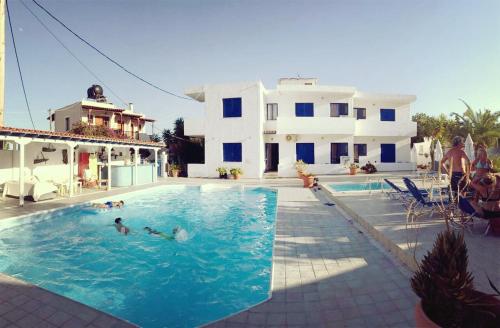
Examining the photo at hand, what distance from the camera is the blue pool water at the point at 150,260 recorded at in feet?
13.9

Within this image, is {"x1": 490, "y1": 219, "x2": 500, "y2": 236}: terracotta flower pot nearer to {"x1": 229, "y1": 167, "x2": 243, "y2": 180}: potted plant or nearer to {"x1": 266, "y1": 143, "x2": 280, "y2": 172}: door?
{"x1": 229, "y1": 167, "x2": 243, "y2": 180}: potted plant

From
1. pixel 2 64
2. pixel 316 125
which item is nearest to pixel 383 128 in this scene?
pixel 316 125

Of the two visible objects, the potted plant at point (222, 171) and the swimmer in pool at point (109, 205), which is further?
the potted plant at point (222, 171)

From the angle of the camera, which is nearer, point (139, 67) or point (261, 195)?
point (261, 195)

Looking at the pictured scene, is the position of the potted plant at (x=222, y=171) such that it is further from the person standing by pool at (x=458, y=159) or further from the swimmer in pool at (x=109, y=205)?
the person standing by pool at (x=458, y=159)

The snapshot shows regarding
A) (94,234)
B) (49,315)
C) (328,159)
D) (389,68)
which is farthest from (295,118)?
(49,315)

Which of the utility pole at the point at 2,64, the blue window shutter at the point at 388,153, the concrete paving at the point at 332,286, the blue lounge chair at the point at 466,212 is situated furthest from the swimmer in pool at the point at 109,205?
the blue window shutter at the point at 388,153

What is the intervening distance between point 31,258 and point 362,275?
6843 mm

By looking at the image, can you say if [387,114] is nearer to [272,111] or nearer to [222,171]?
[272,111]

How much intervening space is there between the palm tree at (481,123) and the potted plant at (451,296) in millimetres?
25425

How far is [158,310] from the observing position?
159 inches

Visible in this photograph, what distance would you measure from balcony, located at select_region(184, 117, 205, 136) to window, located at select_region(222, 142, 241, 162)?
81.5 inches

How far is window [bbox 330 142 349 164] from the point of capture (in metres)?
22.2

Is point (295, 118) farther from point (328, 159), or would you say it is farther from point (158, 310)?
point (158, 310)
